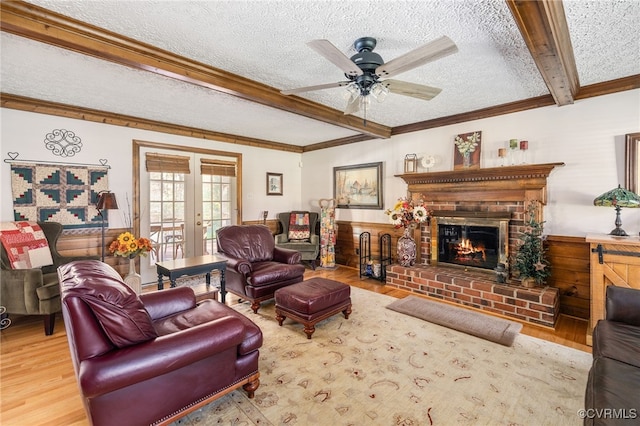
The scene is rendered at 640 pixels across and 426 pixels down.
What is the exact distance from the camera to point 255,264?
3.99 meters

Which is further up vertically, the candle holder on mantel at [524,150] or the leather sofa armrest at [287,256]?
the candle holder on mantel at [524,150]

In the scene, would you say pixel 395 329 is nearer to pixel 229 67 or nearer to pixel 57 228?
pixel 229 67

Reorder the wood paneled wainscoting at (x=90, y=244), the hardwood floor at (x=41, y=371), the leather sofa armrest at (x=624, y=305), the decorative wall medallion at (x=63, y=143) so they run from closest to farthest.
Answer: the hardwood floor at (x=41, y=371)
the leather sofa armrest at (x=624, y=305)
the decorative wall medallion at (x=63, y=143)
the wood paneled wainscoting at (x=90, y=244)

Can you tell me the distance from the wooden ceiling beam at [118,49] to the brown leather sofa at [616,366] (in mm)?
3386

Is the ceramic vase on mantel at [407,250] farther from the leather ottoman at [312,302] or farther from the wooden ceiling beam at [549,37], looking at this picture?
the wooden ceiling beam at [549,37]

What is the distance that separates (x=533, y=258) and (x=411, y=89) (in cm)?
250

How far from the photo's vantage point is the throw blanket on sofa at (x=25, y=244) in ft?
10.2

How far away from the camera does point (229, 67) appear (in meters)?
2.77

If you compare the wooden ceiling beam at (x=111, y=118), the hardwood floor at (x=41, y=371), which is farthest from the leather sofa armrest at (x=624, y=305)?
the wooden ceiling beam at (x=111, y=118)

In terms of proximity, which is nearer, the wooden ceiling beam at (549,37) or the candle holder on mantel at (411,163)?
the wooden ceiling beam at (549,37)

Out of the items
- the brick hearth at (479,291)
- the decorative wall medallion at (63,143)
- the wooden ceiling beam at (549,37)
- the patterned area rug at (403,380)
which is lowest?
the patterned area rug at (403,380)

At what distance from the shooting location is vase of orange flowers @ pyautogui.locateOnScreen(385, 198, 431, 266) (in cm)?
449

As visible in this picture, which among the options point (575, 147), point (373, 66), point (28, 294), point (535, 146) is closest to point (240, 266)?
point (28, 294)

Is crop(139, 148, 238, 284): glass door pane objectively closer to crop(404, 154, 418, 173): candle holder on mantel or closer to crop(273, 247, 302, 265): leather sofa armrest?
crop(273, 247, 302, 265): leather sofa armrest
